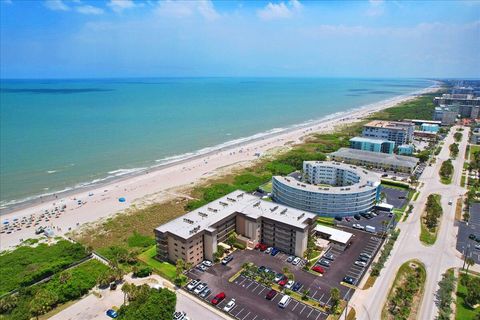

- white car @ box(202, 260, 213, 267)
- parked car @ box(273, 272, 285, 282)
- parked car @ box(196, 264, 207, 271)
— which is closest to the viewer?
parked car @ box(273, 272, 285, 282)

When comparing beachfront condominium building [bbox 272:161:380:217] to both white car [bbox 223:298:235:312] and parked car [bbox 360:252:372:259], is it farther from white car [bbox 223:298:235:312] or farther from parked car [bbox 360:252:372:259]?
white car [bbox 223:298:235:312]

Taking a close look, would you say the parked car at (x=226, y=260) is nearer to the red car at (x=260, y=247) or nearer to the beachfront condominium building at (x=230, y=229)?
the beachfront condominium building at (x=230, y=229)

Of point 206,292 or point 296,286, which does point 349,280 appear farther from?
point 206,292

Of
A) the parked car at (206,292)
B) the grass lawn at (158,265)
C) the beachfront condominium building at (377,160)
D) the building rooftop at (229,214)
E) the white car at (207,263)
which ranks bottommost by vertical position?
the grass lawn at (158,265)

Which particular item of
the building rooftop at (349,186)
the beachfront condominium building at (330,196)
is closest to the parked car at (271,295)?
the beachfront condominium building at (330,196)

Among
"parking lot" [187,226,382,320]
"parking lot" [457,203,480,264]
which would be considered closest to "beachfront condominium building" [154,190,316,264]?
"parking lot" [187,226,382,320]

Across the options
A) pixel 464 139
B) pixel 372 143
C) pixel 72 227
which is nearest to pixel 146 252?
pixel 72 227

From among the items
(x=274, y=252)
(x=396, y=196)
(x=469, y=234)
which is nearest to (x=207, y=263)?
(x=274, y=252)
